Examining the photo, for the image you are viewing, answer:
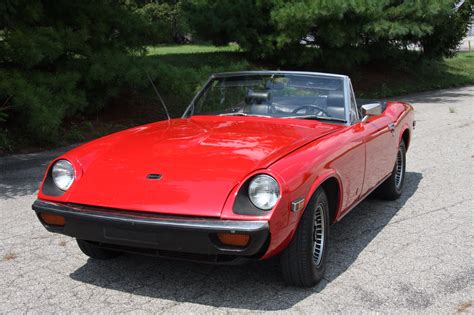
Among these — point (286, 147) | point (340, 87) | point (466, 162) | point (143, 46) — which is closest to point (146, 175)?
point (286, 147)

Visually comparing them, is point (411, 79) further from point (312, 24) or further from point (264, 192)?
point (264, 192)

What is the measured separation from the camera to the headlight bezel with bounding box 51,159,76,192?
3669 millimetres

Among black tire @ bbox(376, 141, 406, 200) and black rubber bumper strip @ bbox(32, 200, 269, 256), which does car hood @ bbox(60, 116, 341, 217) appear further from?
black tire @ bbox(376, 141, 406, 200)

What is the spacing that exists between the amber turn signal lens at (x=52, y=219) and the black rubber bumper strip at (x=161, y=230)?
0.30 ft

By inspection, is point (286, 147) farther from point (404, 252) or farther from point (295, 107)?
point (404, 252)

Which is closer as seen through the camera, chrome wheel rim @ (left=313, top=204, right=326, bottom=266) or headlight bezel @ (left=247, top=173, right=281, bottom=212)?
headlight bezel @ (left=247, top=173, right=281, bottom=212)

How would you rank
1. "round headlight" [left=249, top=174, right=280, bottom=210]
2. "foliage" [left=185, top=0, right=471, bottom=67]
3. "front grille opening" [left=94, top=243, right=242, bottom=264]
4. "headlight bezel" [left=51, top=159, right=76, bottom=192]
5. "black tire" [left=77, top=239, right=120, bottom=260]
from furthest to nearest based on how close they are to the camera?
1. "foliage" [left=185, top=0, right=471, bottom=67]
2. "black tire" [left=77, top=239, right=120, bottom=260]
3. "headlight bezel" [left=51, top=159, right=76, bottom=192]
4. "front grille opening" [left=94, top=243, right=242, bottom=264]
5. "round headlight" [left=249, top=174, right=280, bottom=210]

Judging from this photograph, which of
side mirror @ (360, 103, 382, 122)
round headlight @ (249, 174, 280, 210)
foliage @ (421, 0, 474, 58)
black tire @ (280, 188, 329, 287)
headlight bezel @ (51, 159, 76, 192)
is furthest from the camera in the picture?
foliage @ (421, 0, 474, 58)

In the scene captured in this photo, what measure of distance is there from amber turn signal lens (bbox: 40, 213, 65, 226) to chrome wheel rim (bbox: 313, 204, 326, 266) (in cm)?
158

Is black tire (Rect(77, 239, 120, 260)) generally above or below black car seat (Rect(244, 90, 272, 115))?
below

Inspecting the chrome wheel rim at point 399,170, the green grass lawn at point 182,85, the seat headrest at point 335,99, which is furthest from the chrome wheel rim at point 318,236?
the green grass lawn at point 182,85

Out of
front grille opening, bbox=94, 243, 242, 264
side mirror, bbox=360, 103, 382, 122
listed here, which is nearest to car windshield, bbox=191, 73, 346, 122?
side mirror, bbox=360, 103, 382, 122

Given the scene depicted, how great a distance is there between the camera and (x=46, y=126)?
849 cm

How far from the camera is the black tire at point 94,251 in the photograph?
4.04 metres
